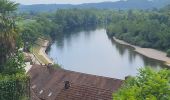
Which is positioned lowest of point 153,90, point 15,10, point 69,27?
point 69,27

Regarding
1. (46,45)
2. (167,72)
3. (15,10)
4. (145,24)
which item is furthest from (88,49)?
(167,72)

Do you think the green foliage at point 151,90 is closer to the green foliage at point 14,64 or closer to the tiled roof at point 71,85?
the green foliage at point 14,64

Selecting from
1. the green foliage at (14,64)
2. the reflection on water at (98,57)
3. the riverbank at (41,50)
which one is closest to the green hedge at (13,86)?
the green foliage at (14,64)

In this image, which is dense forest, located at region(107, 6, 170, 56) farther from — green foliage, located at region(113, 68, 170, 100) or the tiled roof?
green foliage, located at region(113, 68, 170, 100)

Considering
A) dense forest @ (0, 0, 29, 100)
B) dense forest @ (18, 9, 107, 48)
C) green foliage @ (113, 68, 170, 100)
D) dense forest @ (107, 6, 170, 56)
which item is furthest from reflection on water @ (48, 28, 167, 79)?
green foliage @ (113, 68, 170, 100)

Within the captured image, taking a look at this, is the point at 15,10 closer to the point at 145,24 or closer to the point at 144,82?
the point at 144,82

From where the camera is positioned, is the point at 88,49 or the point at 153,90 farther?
the point at 88,49
